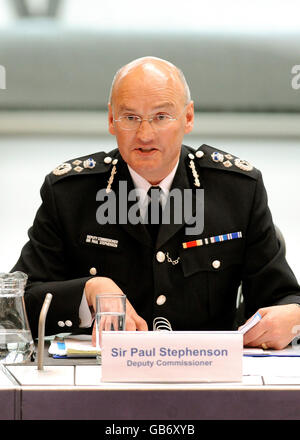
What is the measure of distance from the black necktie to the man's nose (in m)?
0.16

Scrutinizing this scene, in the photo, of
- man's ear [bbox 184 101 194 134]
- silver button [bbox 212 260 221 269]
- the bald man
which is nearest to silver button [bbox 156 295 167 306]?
the bald man

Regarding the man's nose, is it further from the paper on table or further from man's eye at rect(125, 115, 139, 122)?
the paper on table

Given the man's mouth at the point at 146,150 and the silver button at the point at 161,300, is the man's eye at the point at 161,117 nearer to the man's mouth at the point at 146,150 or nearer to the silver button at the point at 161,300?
the man's mouth at the point at 146,150

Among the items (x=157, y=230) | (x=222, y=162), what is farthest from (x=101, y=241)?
(x=222, y=162)

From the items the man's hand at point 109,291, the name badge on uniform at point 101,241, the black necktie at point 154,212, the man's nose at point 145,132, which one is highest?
the man's nose at point 145,132

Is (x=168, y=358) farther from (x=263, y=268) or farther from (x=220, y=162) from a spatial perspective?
(x=220, y=162)

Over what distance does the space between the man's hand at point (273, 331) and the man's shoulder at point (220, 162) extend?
0.38 m

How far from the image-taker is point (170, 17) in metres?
4.60

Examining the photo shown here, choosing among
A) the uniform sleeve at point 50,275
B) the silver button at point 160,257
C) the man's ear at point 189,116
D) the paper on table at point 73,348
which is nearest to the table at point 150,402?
the paper on table at point 73,348

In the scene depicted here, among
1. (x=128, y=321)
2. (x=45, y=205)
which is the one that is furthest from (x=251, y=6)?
(x=128, y=321)

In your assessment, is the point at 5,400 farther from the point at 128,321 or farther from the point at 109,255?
the point at 109,255

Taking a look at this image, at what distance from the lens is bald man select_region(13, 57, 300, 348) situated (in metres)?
1.65

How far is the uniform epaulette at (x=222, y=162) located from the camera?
72.1 inches

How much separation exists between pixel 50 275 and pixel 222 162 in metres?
0.45
